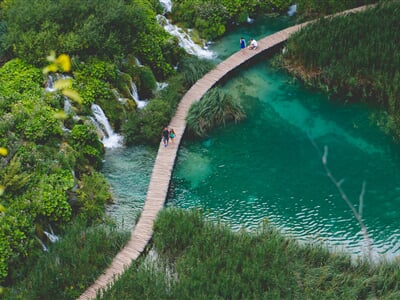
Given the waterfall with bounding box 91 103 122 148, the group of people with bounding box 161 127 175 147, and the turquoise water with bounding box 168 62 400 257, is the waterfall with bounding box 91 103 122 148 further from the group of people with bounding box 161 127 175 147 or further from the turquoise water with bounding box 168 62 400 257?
the turquoise water with bounding box 168 62 400 257

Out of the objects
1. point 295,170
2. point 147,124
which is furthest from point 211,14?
point 295,170

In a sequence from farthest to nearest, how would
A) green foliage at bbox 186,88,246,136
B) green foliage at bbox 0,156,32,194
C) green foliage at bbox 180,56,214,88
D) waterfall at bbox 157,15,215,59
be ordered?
waterfall at bbox 157,15,215,59 → green foliage at bbox 180,56,214,88 → green foliage at bbox 186,88,246,136 → green foliage at bbox 0,156,32,194

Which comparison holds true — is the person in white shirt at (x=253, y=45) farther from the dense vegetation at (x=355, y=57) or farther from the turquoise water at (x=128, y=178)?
the turquoise water at (x=128, y=178)

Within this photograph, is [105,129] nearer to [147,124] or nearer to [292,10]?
[147,124]

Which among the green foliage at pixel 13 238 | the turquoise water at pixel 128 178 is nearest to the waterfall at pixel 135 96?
the turquoise water at pixel 128 178

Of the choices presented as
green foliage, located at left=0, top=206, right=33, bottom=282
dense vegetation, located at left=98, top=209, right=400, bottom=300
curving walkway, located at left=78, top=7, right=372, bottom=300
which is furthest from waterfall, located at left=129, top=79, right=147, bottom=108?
green foliage, located at left=0, top=206, right=33, bottom=282

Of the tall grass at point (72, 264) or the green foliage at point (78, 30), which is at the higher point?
the green foliage at point (78, 30)
